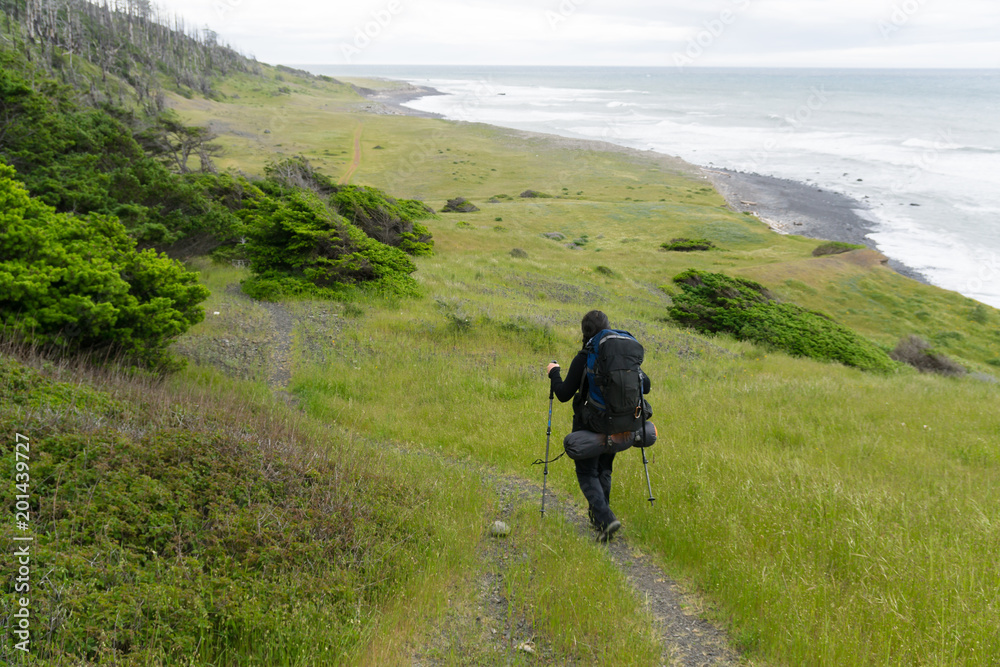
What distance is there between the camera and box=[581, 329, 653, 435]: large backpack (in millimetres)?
4965

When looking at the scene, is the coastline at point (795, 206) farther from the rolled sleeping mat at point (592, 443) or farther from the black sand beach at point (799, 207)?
the rolled sleeping mat at point (592, 443)

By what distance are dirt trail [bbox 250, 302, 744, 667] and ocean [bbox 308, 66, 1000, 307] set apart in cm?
3832

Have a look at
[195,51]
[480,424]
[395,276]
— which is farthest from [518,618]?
[195,51]

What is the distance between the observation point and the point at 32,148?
12914 mm

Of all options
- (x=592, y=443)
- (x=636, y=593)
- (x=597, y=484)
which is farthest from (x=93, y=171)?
(x=636, y=593)

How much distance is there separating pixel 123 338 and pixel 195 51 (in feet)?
488

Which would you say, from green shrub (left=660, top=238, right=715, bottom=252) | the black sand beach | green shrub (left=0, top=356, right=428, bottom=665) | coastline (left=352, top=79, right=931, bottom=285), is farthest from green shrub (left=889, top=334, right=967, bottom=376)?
green shrub (left=0, top=356, right=428, bottom=665)

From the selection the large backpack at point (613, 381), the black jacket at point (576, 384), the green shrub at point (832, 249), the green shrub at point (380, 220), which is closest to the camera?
the large backpack at point (613, 381)

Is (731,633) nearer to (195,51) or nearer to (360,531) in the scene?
(360,531)

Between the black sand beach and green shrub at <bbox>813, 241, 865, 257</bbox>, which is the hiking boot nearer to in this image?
green shrub at <bbox>813, 241, 865, 257</bbox>

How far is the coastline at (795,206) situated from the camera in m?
45.9

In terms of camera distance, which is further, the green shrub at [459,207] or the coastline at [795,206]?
the coastline at [795,206]

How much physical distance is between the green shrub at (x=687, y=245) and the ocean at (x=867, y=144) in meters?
13.9


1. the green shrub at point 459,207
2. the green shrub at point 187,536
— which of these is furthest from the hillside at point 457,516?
the green shrub at point 459,207
